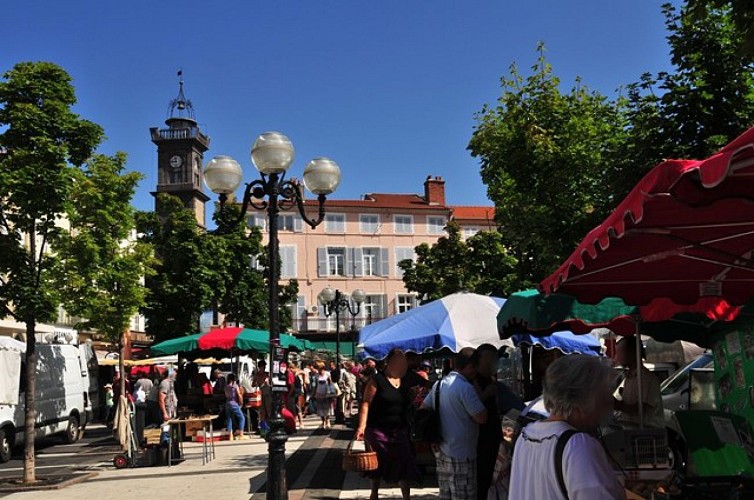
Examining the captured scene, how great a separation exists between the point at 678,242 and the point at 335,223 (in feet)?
193

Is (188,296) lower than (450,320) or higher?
higher

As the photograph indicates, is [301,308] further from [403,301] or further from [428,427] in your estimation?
[428,427]

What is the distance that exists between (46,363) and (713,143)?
1524 centimetres

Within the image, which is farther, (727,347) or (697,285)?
(727,347)

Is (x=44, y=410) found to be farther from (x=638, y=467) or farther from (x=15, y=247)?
(x=638, y=467)

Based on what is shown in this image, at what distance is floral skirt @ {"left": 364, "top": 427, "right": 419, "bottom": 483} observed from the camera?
293 inches

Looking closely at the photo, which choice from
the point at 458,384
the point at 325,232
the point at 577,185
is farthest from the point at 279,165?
the point at 325,232

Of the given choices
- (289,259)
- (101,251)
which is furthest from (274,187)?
(289,259)

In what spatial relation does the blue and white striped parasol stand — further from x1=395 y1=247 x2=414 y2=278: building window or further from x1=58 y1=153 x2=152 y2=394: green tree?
x1=395 y1=247 x2=414 y2=278: building window

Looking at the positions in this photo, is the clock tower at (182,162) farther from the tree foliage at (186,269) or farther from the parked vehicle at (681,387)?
the parked vehicle at (681,387)

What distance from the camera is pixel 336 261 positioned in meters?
62.0

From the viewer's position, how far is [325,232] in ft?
205

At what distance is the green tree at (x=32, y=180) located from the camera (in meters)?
11.4

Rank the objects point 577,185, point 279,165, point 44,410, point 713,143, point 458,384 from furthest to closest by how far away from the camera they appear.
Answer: point 44,410 → point 577,185 → point 713,143 → point 279,165 → point 458,384
